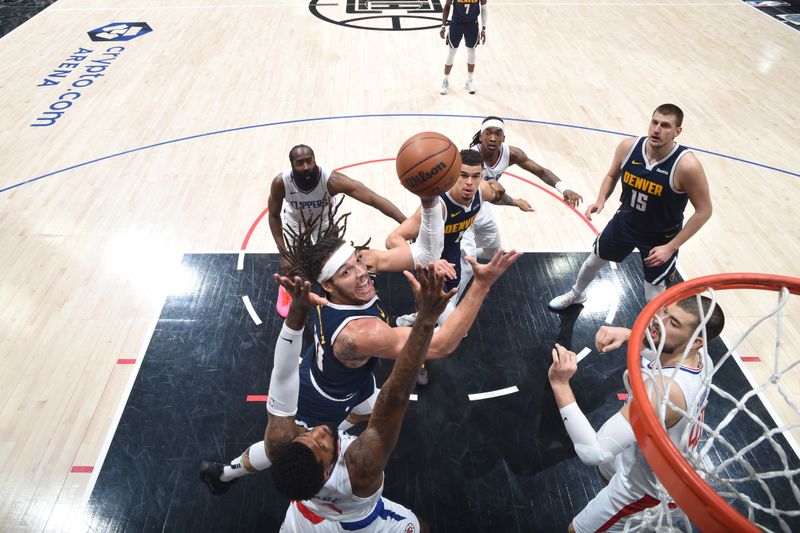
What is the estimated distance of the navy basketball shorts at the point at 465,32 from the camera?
8.44 meters

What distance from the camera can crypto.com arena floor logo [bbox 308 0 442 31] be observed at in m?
11.4

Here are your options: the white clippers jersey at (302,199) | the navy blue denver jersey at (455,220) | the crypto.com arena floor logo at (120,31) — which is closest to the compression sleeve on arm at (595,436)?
the navy blue denver jersey at (455,220)

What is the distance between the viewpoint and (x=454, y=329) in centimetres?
256

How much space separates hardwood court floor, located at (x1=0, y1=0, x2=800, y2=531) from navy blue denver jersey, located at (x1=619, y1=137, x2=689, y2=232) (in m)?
1.54

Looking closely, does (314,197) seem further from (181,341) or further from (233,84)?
(233,84)

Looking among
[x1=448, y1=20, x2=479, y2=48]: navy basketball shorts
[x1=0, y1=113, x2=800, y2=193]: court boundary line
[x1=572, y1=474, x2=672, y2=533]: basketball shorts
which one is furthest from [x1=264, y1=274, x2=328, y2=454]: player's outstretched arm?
[x1=448, y1=20, x2=479, y2=48]: navy basketball shorts

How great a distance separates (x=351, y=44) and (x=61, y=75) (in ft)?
17.2

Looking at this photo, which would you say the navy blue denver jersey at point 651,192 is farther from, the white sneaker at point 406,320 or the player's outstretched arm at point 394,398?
the player's outstretched arm at point 394,398

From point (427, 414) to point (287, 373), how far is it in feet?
6.22

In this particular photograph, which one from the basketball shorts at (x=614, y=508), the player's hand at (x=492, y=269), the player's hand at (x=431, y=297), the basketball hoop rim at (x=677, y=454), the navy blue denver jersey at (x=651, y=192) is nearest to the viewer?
the basketball hoop rim at (x=677, y=454)

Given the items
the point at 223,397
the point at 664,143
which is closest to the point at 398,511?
the point at 223,397

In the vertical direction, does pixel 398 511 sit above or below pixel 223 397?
above

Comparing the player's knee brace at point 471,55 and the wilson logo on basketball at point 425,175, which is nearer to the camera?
the wilson logo on basketball at point 425,175

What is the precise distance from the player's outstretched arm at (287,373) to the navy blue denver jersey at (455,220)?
1.71m
